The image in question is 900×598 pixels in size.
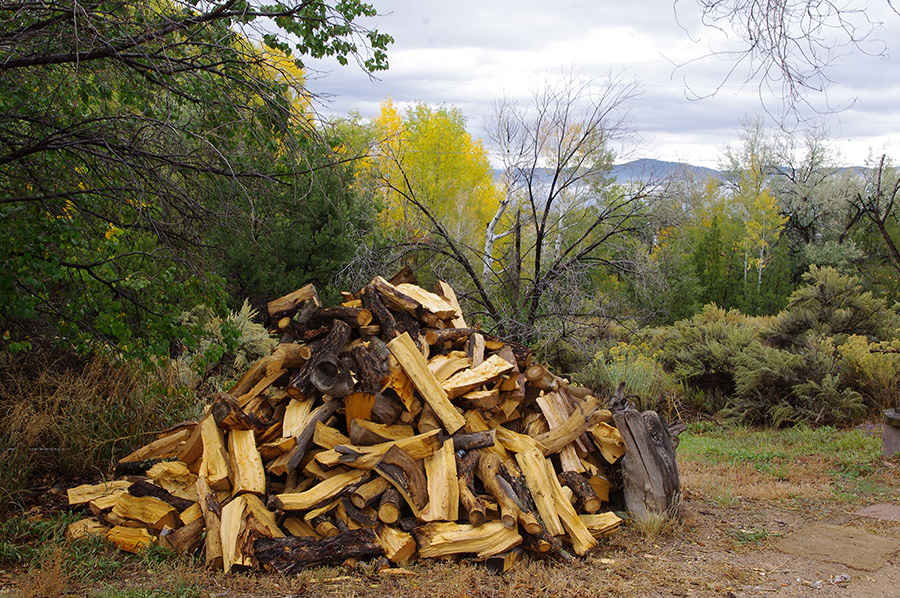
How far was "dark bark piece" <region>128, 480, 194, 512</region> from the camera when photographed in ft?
13.9

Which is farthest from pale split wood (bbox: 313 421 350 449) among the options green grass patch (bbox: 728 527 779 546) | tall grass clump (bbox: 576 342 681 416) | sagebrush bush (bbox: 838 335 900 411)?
sagebrush bush (bbox: 838 335 900 411)

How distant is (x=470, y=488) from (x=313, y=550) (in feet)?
3.44

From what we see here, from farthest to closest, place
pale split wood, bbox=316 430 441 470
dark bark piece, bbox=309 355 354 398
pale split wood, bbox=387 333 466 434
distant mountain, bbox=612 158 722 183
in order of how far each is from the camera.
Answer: distant mountain, bbox=612 158 722 183 < pale split wood, bbox=387 333 466 434 < dark bark piece, bbox=309 355 354 398 < pale split wood, bbox=316 430 441 470

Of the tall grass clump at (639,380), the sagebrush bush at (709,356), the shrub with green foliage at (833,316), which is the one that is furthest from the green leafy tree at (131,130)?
the shrub with green foliage at (833,316)

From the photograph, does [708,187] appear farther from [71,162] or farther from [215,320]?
[71,162]

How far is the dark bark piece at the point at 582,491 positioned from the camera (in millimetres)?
4531

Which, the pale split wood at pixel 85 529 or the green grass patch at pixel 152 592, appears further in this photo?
the pale split wood at pixel 85 529

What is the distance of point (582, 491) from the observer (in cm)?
456

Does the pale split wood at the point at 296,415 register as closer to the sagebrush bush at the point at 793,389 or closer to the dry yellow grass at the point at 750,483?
the dry yellow grass at the point at 750,483

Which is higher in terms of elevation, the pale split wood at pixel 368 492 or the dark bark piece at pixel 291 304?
the dark bark piece at pixel 291 304

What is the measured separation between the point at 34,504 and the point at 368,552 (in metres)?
2.68

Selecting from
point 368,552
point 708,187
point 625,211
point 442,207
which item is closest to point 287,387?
point 368,552

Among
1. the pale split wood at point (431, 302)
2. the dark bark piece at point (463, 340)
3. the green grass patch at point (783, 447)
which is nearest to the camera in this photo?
the dark bark piece at point (463, 340)

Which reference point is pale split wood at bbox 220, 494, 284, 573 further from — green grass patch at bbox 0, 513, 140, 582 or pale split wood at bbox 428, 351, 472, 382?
pale split wood at bbox 428, 351, 472, 382
